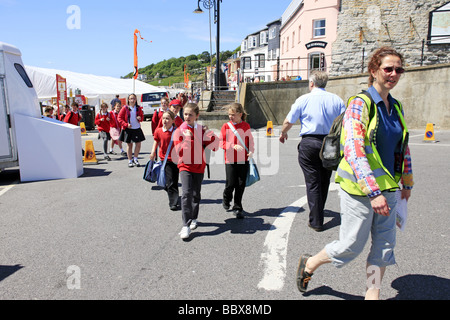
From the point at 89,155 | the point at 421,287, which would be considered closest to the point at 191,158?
the point at 421,287

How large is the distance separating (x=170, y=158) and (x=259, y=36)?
211 ft

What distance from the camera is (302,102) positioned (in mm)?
4523

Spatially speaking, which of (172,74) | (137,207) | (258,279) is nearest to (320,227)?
(258,279)

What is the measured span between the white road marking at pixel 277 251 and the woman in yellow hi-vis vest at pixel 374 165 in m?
0.77

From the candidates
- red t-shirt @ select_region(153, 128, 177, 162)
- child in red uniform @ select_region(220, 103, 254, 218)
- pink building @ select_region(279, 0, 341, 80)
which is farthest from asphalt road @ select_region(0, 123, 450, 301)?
pink building @ select_region(279, 0, 341, 80)

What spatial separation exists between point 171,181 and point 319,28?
1071 inches

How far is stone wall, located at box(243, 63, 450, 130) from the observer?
53.7ft

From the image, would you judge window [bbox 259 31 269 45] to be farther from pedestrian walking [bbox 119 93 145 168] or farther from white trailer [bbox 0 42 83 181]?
white trailer [bbox 0 42 83 181]

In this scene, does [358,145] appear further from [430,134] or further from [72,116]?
[430,134]

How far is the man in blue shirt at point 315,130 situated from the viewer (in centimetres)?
442

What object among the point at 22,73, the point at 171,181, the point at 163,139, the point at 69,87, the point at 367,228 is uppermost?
the point at 69,87

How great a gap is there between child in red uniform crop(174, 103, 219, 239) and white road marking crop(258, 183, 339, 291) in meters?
1.01

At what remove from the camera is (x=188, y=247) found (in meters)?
4.07
